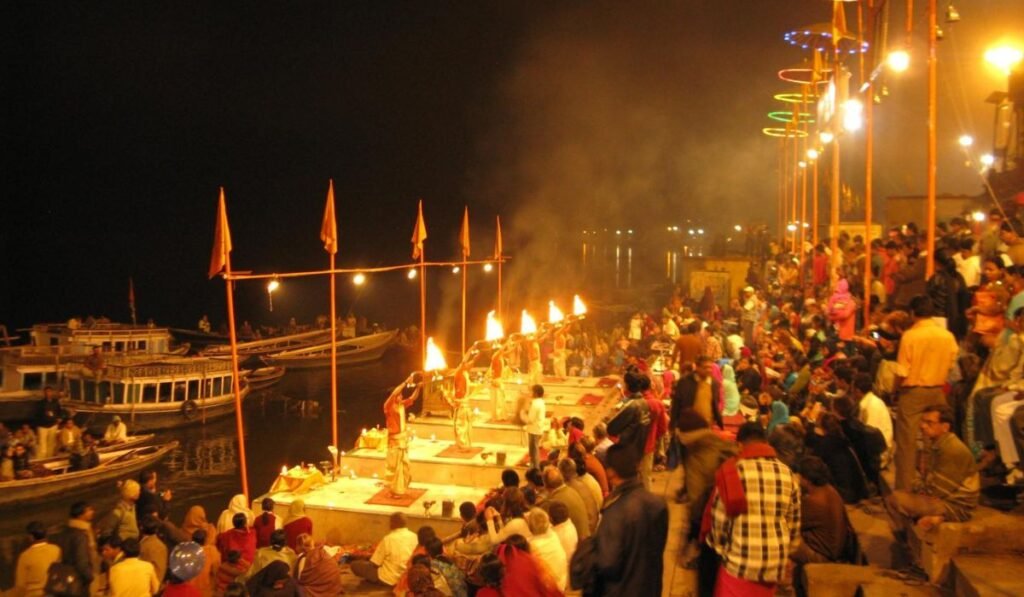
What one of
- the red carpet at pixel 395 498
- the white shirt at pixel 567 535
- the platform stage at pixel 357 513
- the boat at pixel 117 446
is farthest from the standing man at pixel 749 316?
the boat at pixel 117 446

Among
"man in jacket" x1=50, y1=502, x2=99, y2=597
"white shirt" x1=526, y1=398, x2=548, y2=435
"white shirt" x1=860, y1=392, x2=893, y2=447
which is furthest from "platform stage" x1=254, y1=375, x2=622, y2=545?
"white shirt" x1=860, y1=392, x2=893, y2=447

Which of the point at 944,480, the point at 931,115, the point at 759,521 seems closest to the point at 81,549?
the point at 759,521

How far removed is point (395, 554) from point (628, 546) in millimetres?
5767

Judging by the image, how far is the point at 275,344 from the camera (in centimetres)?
5416

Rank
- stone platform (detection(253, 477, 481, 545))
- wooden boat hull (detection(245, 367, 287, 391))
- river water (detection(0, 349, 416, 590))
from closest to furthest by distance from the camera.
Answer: stone platform (detection(253, 477, 481, 545)) → river water (detection(0, 349, 416, 590)) → wooden boat hull (detection(245, 367, 287, 391))

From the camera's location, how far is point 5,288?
118375 millimetres

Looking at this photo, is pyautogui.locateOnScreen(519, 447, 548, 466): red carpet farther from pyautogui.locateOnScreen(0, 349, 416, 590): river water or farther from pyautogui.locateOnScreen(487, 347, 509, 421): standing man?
pyautogui.locateOnScreen(0, 349, 416, 590): river water

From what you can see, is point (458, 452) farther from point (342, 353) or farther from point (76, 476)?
point (342, 353)

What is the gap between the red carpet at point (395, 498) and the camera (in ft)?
50.1

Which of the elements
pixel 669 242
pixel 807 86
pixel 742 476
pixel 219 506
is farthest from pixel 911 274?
pixel 669 242

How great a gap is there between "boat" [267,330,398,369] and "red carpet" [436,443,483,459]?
3508cm

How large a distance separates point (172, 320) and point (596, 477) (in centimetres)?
9768

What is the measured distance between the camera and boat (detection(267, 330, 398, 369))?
52844 millimetres

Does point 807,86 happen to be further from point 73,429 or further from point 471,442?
point 73,429
